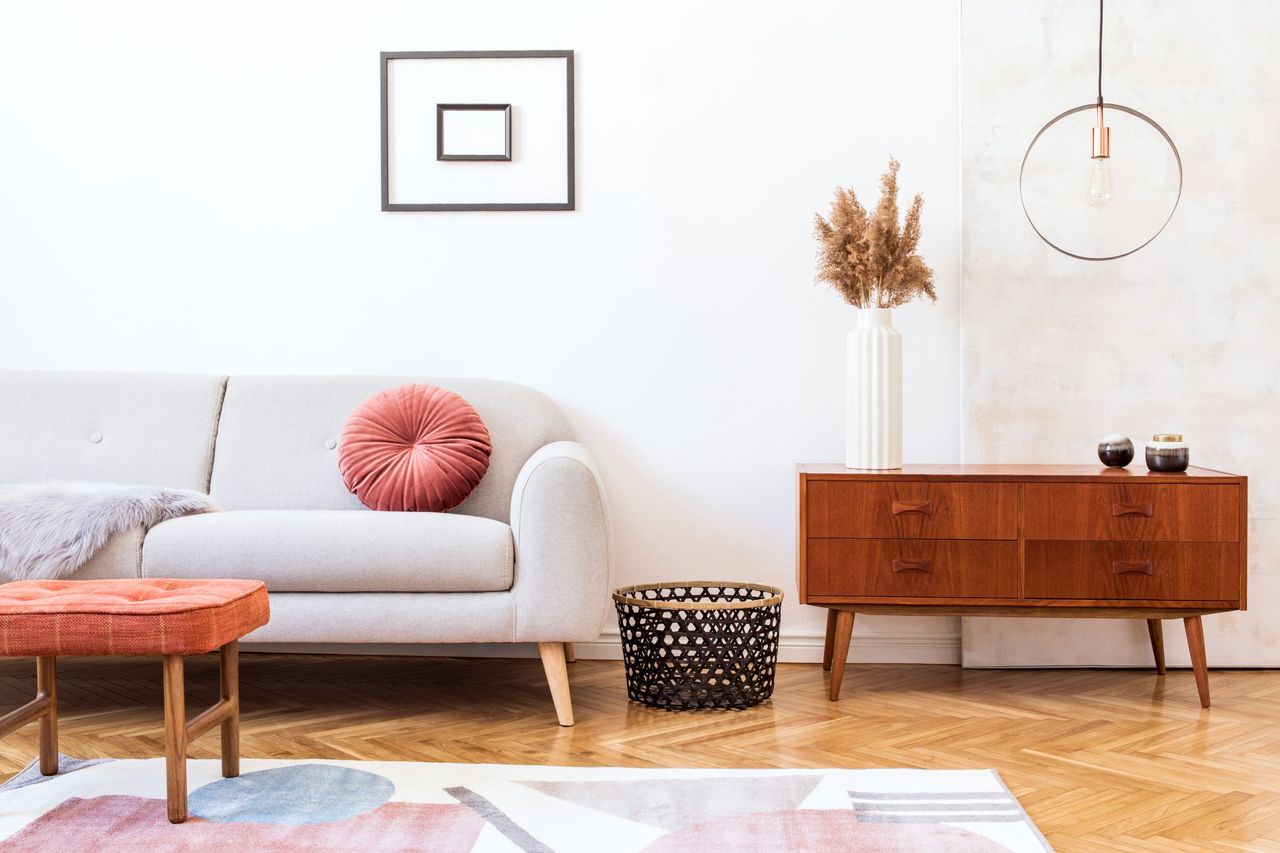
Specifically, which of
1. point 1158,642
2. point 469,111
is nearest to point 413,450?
point 469,111

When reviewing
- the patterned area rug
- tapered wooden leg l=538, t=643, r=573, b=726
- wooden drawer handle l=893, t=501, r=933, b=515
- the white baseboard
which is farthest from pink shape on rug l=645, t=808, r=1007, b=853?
the white baseboard

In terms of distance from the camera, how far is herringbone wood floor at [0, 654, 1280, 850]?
196 centimetres

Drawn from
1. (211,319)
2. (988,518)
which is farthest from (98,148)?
(988,518)

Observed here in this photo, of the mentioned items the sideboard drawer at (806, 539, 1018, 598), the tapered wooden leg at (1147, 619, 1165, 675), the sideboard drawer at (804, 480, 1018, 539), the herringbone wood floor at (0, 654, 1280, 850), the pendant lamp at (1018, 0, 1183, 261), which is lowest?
the herringbone wood floor at (0, 654, 1280, 850)

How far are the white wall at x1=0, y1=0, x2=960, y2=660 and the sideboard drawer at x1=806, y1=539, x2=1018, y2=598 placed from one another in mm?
520

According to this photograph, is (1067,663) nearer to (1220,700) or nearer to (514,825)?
(1220,700)

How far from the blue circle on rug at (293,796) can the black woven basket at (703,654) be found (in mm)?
772

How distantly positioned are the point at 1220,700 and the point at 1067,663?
420 millimetres

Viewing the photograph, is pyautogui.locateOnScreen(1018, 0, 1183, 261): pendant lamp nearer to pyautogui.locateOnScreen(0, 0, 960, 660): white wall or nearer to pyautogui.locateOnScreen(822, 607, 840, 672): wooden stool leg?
pyautogui.locateOnScreen(0, 0, 960, 660): white wall

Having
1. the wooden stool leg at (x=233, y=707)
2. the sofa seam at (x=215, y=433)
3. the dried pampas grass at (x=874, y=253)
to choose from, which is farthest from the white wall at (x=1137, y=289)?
the sofa seam at (x=215, y=433)

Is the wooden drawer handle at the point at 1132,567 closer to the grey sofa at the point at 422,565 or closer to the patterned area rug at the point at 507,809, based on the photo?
the patterned area rug at the point at 507,809

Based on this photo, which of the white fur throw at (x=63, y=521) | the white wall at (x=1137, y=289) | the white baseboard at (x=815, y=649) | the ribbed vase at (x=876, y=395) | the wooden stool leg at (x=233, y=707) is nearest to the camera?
the wooden stool leg at (x=233, y=707)

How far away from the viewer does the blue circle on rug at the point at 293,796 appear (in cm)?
182

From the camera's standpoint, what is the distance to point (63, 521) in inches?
91.1
